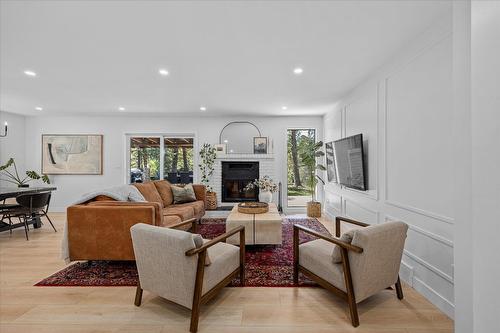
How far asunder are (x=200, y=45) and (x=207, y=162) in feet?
11.7

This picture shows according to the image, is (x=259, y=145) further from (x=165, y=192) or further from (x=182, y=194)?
(x=165, y=192)

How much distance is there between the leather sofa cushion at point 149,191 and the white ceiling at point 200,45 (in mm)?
1619

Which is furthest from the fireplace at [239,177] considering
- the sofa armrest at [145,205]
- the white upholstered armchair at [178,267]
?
the white upholstered armchair at [178,267]

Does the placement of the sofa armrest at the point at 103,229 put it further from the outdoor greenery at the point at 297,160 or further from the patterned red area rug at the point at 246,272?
the outdoor greenery at the point at 297,160

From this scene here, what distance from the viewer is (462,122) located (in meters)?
1.12

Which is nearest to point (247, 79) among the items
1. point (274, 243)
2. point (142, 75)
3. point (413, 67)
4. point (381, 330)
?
point (142, 75)

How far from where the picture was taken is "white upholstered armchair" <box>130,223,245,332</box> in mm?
1711

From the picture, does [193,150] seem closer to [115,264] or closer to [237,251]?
[115,264]

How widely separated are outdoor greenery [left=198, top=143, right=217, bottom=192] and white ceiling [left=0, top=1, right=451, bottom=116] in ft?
5.84

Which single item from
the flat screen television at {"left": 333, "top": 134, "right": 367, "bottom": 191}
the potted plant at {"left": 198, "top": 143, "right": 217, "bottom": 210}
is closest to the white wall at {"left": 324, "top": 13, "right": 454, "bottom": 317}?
the flat screen television at {"left": 333, "top": 134, "right": 367, "bottom": 191}

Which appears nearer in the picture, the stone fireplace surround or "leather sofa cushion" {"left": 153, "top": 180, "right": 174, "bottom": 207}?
"leather sofa cushion" {"left": 153, "top": 180, "right": 174, "bottom": 207}

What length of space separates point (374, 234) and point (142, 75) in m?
3.40

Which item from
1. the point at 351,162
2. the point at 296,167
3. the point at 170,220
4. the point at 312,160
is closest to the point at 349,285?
the point at 351,162

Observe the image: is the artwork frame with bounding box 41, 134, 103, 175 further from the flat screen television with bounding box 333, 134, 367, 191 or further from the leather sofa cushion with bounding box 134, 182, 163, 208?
the flat screen television with bounding box 333, 134, 367, 191
